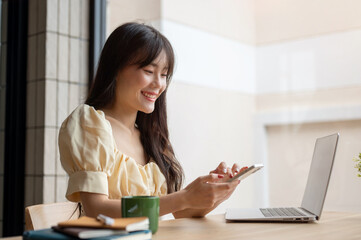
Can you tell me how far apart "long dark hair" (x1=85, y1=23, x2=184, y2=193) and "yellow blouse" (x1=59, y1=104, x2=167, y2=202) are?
140 mm

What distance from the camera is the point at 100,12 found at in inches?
112

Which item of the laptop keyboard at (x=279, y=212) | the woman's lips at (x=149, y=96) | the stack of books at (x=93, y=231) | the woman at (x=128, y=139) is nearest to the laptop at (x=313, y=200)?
the laptop keyboard at (x=279, y=212)

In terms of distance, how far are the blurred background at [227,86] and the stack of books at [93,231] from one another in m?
1.56

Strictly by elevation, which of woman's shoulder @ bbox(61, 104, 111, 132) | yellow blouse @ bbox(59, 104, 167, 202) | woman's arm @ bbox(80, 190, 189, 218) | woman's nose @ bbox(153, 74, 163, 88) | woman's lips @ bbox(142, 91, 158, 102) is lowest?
woman's arm @ bbox(80, 190, 189, 218)

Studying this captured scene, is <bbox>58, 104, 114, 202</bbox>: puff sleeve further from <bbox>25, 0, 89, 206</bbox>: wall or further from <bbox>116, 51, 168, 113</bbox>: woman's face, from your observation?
<bbox>25, 0, 89, 206</bbox>: wall

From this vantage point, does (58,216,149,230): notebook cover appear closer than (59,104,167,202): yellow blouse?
Yes

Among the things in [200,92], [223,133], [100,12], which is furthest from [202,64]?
[100,12]

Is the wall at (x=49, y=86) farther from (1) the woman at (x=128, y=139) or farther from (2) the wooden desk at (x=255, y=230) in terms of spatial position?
(2) the wooden desk at (x=255, y=230)

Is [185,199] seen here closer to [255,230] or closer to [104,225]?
[255,230]

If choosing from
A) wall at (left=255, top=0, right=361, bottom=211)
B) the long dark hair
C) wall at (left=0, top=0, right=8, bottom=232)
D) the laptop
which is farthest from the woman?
wall at (left=0, top=0, right=8, bottom=232)

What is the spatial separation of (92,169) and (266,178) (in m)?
1.41

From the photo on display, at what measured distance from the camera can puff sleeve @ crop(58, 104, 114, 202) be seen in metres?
1.34

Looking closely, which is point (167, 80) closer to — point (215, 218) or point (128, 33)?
point (128, 33)

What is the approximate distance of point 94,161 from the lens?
4.44 ft
